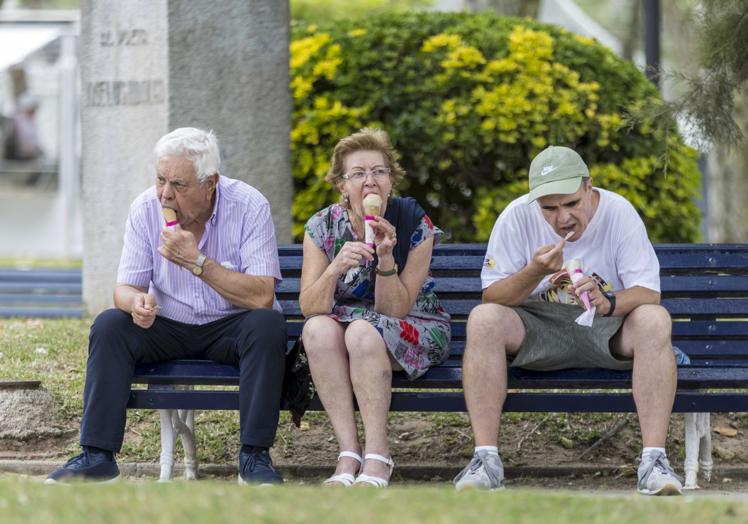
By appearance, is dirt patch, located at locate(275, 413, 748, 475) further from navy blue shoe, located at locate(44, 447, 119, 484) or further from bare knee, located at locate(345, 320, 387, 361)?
navy blue shoe, located at locate(44, 447, 119, 484)

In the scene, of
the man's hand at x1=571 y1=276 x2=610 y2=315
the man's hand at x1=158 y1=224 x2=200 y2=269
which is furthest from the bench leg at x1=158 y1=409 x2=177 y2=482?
the man's hand at x1=571 y1=276 x2=610 y2=315

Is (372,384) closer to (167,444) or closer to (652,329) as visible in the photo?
(167,444)

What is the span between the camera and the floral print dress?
5.16 metres

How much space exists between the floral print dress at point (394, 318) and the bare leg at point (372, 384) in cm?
6

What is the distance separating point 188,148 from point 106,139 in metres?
2.74

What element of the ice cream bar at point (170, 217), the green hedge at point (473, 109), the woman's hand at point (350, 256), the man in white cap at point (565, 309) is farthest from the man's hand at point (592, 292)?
the green hedge at point (473, 109)

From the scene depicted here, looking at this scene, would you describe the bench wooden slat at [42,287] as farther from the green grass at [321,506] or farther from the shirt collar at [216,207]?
the green grass at [321,506]

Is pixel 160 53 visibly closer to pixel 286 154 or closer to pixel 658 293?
pixel 286 154

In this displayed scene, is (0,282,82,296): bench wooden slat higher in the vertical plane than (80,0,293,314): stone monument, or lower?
lower

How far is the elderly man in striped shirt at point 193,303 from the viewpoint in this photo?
5035mm

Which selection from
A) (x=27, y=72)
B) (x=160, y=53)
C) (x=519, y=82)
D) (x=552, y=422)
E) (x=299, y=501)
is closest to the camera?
(x=299, y=501)

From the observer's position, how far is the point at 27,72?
20.8 meters

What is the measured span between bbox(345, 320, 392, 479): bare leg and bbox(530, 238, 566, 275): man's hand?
0.65m

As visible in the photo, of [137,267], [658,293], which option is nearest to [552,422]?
[658,293]
